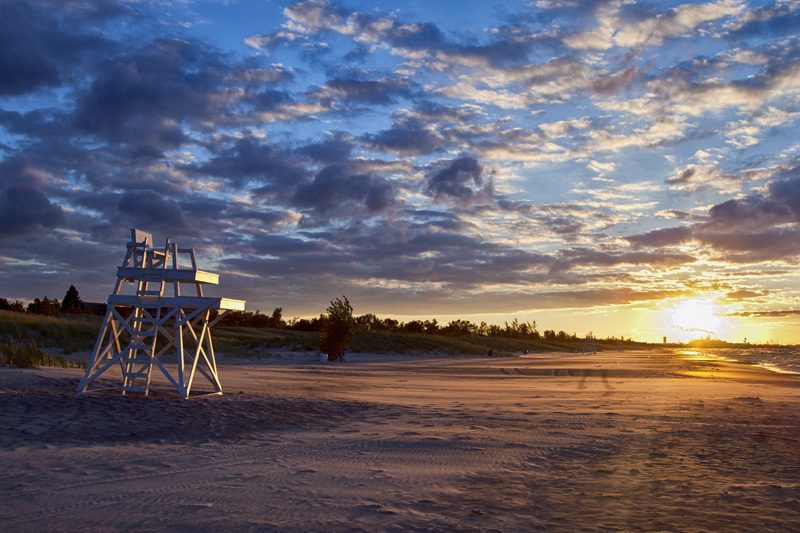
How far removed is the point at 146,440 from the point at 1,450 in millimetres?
1507

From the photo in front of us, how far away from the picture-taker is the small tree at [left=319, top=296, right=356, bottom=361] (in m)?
36.3

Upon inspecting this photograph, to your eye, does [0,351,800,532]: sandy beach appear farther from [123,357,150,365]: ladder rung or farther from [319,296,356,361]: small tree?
[319,296,356,361]: small tree

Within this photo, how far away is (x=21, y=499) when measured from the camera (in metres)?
4.62

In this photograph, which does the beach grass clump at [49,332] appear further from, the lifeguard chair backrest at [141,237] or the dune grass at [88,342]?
the lifeguard chair backrest at [141,237]

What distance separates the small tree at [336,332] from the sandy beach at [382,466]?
25557 mm

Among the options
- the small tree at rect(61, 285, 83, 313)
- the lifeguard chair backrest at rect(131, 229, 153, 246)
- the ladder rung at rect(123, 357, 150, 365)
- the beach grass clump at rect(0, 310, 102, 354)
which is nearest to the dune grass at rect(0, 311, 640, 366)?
the beach grass clump at rect(0, 310, 102, 354)

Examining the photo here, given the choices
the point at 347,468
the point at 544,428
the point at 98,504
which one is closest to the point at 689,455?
the point at 544,428

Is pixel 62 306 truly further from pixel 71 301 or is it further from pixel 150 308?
pixel 150 308

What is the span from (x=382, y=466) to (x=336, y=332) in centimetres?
3078

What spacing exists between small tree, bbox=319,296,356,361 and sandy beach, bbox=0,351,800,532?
25557 mm

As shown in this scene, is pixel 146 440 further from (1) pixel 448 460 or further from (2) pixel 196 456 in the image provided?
(1) pixel 448 460

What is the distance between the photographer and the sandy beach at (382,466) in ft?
14.0

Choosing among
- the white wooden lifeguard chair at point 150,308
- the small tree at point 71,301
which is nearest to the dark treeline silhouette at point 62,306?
the small tree at point 71,301

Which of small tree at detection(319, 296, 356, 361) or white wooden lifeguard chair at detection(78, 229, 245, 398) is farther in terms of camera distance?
small tree at detection(319, 296, 356, 361)
